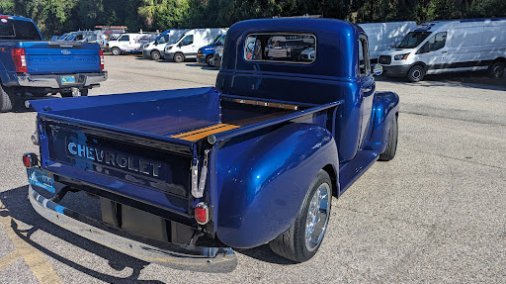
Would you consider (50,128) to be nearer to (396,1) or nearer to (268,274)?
(268,274)

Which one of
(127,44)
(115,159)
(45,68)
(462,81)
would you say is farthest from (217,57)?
(115,159)

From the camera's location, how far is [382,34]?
65.0 ft

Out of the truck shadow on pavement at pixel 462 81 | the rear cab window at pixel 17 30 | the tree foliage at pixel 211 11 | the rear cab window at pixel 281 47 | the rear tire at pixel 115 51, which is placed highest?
the tree foliage at pixel 211 11

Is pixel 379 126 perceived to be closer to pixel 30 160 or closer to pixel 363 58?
pixel 363 58

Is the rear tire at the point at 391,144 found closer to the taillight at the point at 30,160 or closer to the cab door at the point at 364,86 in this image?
the cab door at the point at 364,86

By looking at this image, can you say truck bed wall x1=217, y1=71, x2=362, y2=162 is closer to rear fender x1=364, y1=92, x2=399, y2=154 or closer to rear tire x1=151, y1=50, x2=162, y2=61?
rear fender x1=364, y1=92, x2=399, y2=154

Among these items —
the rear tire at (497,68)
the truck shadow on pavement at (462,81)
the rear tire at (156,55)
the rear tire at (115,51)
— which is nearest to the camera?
the truck shadow on pavement at (462,81)

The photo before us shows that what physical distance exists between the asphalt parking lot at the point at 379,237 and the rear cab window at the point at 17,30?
15.5 ft

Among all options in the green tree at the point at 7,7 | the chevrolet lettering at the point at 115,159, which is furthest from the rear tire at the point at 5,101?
the green tree at the point at 7,7

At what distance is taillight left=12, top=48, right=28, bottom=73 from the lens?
26.1ft

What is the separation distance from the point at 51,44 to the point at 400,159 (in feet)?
23.4

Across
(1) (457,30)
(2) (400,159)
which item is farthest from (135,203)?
(1) (457,30)

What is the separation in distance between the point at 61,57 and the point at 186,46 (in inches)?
638

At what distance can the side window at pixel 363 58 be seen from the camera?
4.47m
